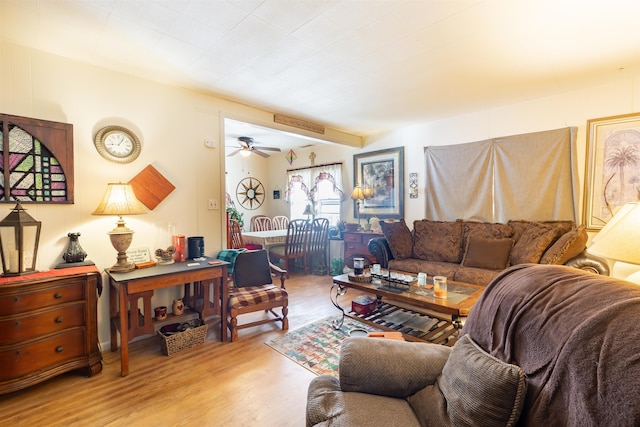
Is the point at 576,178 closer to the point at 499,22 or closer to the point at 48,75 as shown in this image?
the point at 499,22

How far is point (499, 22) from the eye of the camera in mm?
1927

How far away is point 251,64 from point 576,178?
353 centimetres

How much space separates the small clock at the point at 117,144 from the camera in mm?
2494

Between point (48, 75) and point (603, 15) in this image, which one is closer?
point (603, 15)

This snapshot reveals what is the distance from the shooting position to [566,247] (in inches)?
110

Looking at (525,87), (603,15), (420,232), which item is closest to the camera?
(603,15)

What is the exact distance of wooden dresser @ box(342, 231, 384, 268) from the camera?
4.59m

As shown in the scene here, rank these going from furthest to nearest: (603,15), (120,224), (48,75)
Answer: (120,224), (48,75), (603,15)

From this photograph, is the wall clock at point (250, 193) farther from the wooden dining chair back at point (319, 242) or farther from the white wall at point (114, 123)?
the white wall at point (114, 123)

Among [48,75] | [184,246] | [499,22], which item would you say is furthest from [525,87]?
[48,75]

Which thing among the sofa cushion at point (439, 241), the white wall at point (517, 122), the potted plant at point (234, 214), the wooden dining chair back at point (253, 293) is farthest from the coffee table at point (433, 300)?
Answer: the potted plant at point (234, 214)

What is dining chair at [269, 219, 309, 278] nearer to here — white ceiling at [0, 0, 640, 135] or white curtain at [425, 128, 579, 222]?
white curtain at [425, 128, 579, 222]

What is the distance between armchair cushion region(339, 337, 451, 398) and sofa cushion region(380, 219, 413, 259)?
2670 mm

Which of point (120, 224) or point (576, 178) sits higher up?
point (576, 178)
